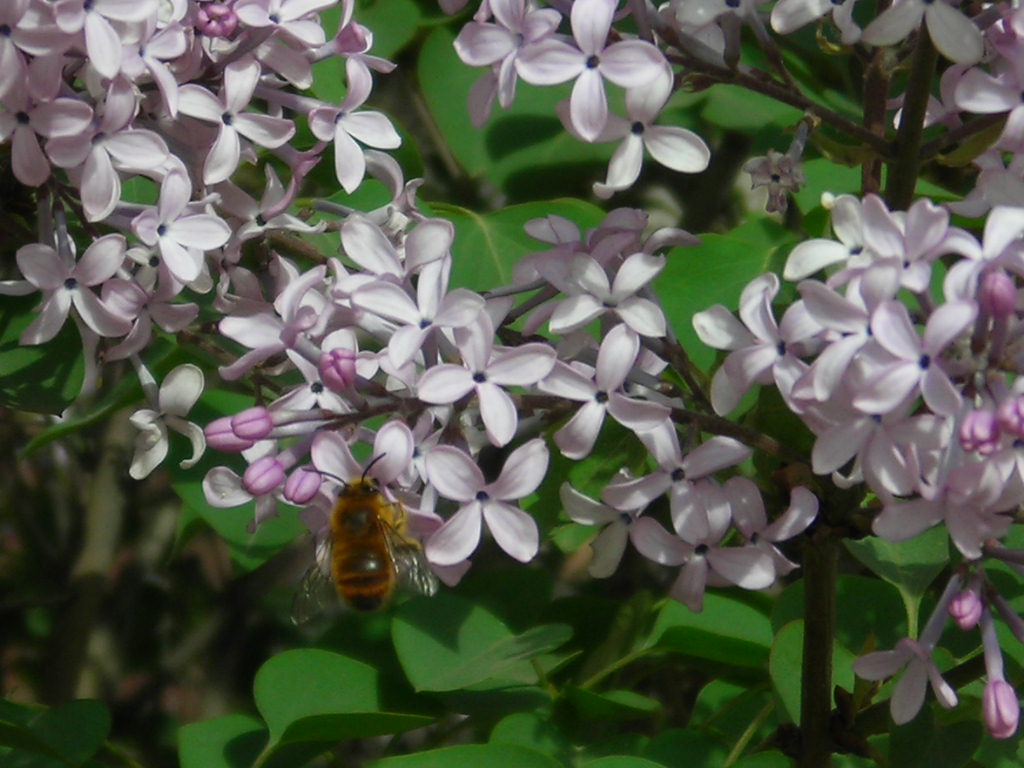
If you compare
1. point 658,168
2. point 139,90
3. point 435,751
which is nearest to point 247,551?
point 435,751

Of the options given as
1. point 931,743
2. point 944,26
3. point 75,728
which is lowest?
point 75,728

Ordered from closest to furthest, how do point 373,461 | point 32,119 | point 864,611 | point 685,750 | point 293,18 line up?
point 373,461 → point 32,119 → point 293,18 → point 685,750 → point 864,611

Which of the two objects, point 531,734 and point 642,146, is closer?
point 642,146

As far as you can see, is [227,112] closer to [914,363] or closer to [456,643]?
[456,643]

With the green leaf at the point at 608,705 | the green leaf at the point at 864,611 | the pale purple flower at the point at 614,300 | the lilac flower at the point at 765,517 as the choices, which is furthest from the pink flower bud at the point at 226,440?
the green leaf at the point at 864,611

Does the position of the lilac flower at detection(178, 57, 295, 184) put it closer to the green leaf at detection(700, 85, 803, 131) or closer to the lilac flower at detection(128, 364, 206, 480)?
the lilac flower at detection(128, 364, 206, 480)

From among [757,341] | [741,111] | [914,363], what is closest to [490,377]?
[757,341]

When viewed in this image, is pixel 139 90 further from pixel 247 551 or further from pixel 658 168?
pixel 658 168
